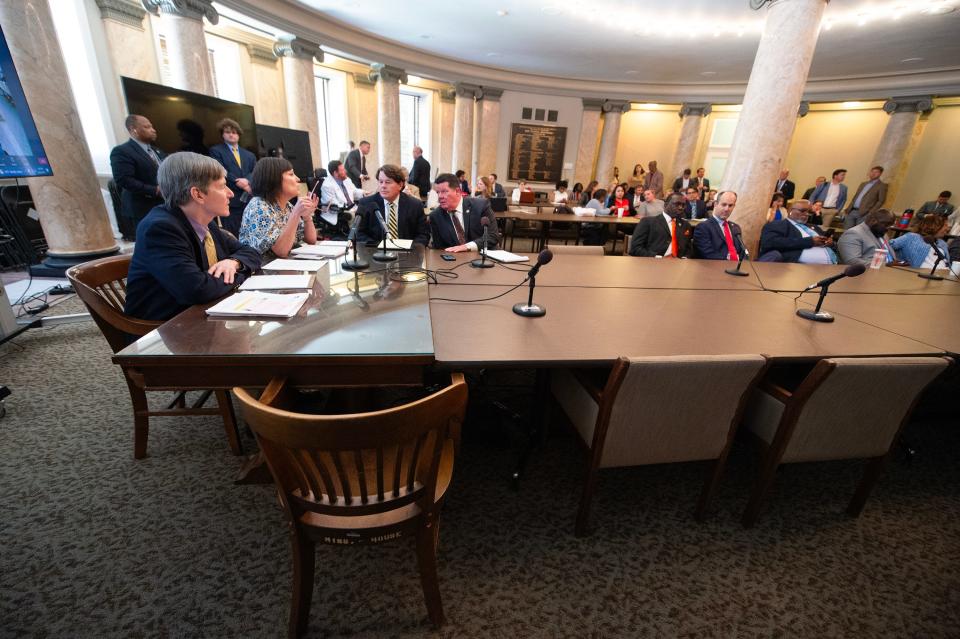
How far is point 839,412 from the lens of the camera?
4.70ft

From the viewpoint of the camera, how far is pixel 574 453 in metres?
2.04

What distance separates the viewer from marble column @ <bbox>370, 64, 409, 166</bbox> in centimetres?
860

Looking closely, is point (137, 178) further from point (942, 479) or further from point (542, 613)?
point (942, 479)

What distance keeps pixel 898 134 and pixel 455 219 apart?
10.8m

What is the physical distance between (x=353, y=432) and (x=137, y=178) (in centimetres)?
426

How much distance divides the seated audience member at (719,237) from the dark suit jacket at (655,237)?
0.91 feet

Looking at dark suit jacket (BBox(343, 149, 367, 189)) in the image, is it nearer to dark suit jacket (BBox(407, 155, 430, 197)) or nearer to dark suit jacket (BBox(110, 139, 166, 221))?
dark suit jacket (BBox(407, 155, 430, 197))

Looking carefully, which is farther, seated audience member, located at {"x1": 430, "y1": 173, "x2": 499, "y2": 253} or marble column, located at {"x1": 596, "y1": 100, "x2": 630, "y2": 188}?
marble column, located at {"x1": 596, "y1": 100, "x2": 630, "y2": 188}

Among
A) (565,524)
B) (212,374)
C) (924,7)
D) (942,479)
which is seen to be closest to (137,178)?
(212,374)

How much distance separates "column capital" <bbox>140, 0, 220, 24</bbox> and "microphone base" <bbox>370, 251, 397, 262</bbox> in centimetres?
503

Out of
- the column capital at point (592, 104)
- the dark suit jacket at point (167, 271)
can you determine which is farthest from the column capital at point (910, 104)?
the dark suit jacket at point (167, 271)

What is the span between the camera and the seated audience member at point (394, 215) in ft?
10.6

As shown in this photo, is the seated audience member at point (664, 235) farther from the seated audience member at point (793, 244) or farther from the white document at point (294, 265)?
the white document at point (294, 265)

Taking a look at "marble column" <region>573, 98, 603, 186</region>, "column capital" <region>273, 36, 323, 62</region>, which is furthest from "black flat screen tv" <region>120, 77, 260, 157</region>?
"marble column" <region>573, 98, 603, 186</region>
